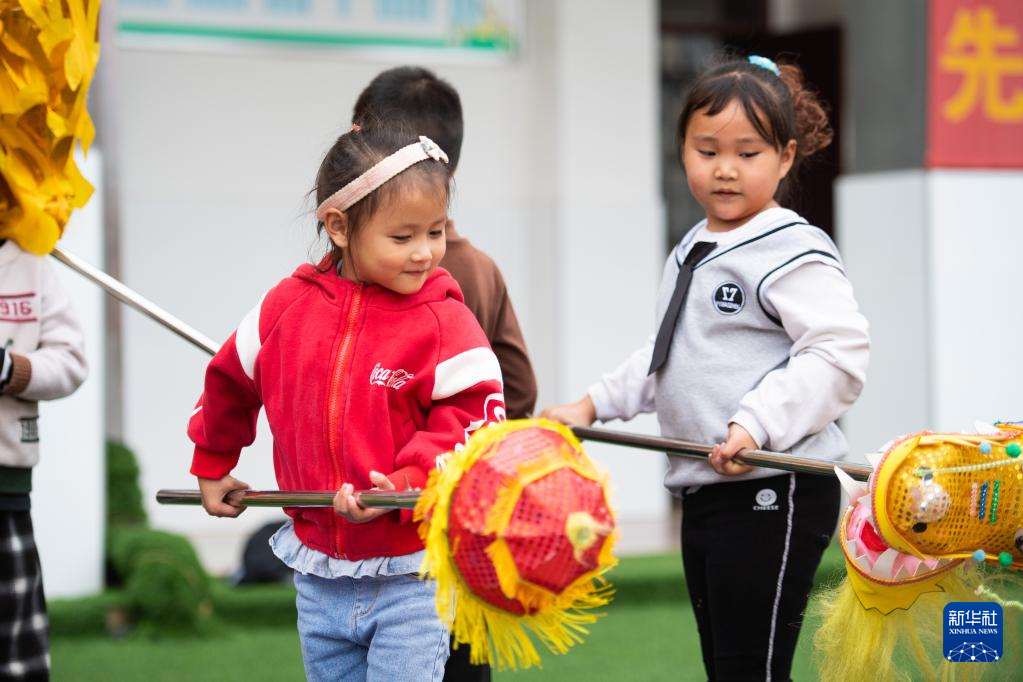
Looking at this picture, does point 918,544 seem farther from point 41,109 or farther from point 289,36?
point 289,36

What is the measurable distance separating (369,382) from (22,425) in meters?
1.06

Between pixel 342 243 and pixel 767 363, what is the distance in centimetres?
75

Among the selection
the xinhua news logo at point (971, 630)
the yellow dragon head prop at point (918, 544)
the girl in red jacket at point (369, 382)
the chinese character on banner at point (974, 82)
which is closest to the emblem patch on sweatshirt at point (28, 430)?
the girl in red jacket at point (369, 382)

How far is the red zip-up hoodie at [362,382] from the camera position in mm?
1961

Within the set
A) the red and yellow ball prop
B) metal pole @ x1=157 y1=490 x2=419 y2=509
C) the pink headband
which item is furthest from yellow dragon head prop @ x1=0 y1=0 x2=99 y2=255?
the red and yellow ball prop

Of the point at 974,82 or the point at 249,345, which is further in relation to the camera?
the point at 974,82

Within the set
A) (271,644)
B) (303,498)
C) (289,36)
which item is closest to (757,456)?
(303,498)

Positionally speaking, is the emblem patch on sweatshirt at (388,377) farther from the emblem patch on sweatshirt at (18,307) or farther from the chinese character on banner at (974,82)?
the chinese character on banner at (974,82)

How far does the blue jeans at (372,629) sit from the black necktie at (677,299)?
0.64m

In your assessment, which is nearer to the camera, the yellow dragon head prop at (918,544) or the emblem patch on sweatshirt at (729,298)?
the yellow dragon head prop at (918,544)

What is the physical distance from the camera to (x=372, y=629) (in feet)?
6.68

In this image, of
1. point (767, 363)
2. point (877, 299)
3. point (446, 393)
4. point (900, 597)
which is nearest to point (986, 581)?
point (900, 597)

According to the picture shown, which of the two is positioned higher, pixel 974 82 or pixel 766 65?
pixel 974 82

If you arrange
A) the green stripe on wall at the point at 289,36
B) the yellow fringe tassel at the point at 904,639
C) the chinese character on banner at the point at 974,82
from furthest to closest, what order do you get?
the green stripe on wall at the point at 289,36, the chinese character on banner at the point at 974,82, the yellow fringe tassel at the point at 904,639
